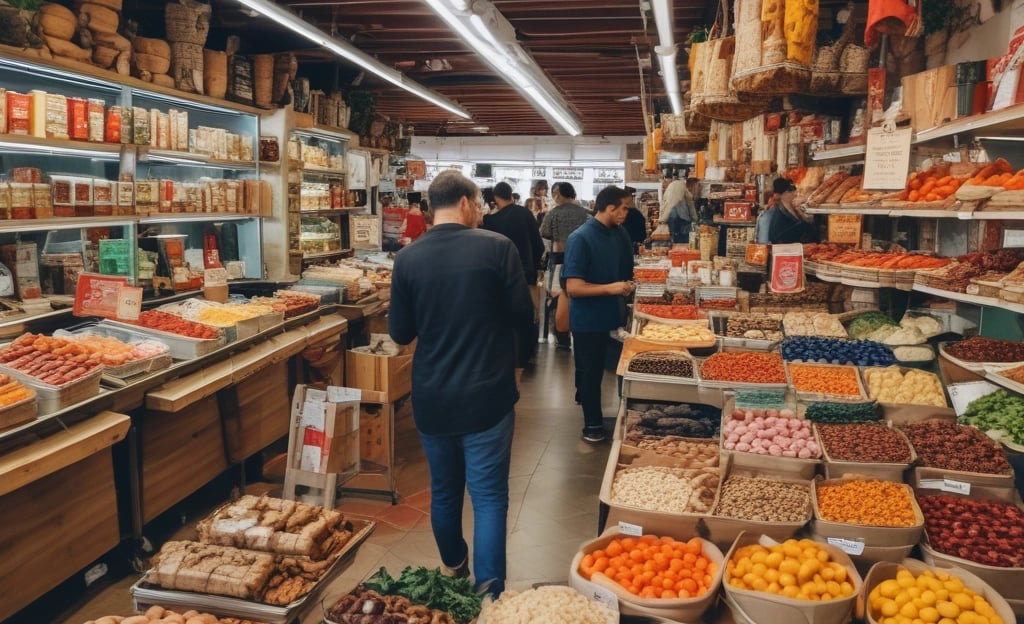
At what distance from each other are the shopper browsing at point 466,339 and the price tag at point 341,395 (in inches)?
31.4

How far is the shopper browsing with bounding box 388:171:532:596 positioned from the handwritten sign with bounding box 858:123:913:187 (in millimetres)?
2447

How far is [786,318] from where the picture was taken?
19.4 feet

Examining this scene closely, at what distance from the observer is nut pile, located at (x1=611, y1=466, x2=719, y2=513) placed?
134 inches

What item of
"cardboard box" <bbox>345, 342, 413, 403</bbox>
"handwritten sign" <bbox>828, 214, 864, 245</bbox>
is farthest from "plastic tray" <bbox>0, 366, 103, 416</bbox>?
"handwritten sign" <bbox>828, 214, 864, 245</bbox>

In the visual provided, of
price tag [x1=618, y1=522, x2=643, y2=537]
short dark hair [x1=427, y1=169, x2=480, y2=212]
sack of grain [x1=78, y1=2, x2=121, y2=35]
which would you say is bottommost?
price tag [x1=618, y1=522, x2=643, y2=537]

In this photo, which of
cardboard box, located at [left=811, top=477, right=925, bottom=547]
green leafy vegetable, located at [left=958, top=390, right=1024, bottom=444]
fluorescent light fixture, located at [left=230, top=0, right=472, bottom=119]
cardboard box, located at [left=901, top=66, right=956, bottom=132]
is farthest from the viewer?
fluorescent light fixture, located at [left=230, top=0, right=472, bottom=119]

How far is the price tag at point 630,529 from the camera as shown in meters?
3.26

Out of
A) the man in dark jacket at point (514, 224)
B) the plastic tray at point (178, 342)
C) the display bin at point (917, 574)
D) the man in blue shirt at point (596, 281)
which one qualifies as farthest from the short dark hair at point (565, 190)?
the display bin at point (917, 574)

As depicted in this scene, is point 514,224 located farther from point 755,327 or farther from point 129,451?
point 129,451

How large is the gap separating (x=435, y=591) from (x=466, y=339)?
1.02 meters

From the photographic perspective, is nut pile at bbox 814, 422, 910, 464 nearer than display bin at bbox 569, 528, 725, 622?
No

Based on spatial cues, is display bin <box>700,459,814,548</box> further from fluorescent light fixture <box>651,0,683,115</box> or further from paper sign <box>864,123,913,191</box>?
fluorescent light fixture <box>651,0,683,115</box>

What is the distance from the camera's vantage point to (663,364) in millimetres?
4875

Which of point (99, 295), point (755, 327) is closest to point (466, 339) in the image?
point (99, 295)
